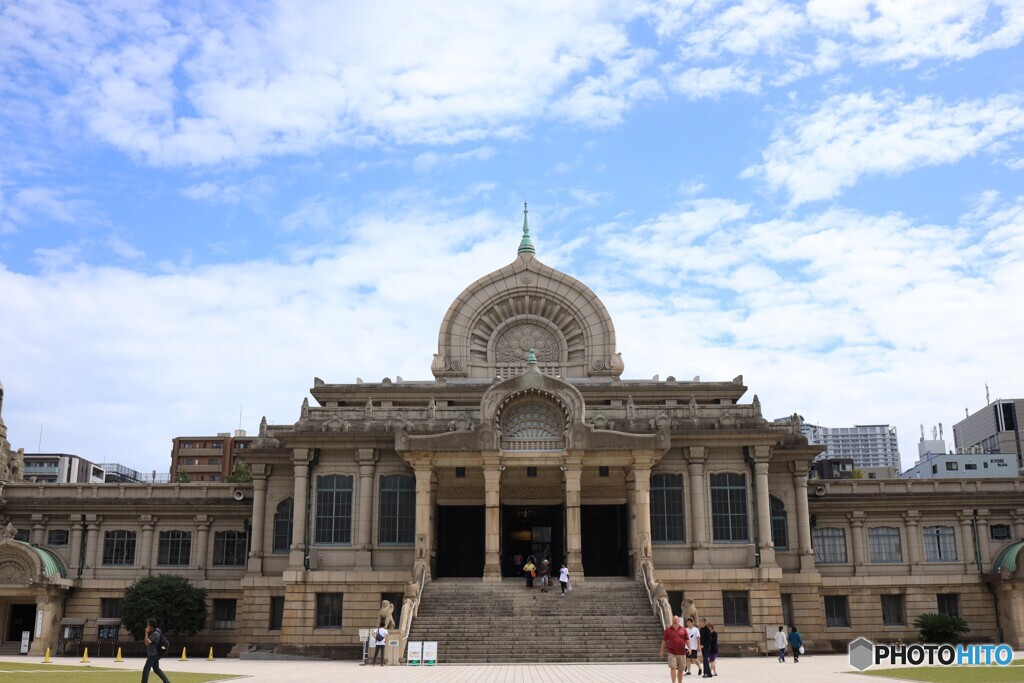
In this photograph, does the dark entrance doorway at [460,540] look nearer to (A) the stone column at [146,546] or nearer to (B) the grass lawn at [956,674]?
(A) the stone column at [146,546]

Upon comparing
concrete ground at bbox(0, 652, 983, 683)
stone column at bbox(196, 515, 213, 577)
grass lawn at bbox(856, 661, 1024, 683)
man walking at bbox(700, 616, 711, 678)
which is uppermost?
stone column at bbox(196, 515, 213, 577)

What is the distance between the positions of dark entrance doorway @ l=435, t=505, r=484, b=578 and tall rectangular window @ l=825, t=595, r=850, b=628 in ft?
64.9

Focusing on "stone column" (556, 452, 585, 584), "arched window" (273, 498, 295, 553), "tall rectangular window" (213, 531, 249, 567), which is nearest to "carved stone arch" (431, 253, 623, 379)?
"arched window" (273, 498, 295, 553)

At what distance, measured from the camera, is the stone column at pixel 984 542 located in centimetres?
5638

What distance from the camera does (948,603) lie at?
55594mm

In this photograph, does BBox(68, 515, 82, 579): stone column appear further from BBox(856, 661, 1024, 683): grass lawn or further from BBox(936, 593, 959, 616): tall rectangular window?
BBox(936, 593, 959, 616): tall rectangular window

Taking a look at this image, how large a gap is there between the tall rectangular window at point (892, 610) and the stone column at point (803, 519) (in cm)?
569

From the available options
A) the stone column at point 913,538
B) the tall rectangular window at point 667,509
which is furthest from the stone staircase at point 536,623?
the stone column at point 913,538

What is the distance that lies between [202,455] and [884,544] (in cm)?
10094

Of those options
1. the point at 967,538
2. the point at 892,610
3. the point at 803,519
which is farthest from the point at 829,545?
the point at 967,538

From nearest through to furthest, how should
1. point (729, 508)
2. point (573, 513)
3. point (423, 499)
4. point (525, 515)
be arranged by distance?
point (573, 513)
point (423, 499)
point (729, 508)
point (525, 515)

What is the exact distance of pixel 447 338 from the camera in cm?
6194

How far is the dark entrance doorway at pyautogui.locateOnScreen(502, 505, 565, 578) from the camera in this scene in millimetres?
54312

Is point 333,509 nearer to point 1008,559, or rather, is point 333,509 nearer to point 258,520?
point 258,520
